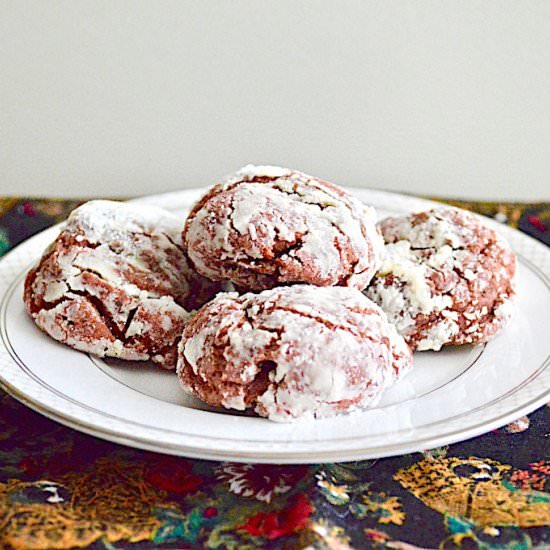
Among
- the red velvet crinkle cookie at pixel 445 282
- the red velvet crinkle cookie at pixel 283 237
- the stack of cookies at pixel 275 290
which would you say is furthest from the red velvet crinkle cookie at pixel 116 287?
the red velvet crinkle cookie at pixel 445 282

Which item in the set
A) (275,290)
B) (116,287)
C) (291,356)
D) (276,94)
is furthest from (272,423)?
(276,94)

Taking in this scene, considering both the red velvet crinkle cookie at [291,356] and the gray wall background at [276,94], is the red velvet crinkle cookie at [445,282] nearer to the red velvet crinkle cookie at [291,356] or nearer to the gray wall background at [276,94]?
the red velvet crinkle cookie at [291,356]

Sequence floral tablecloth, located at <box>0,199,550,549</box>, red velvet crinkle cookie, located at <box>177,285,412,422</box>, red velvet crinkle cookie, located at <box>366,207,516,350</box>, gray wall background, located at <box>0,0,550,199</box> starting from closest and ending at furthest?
floral tablecloth, located at <box>0,199,550,549</box> → red velvet crinkle cookie, located at <box>177,285,412,422</box> → red velvet crinkle cookie, located at <box>366,207,516,350</box> → gray wall background, located at <box>0,0,550,199</box>

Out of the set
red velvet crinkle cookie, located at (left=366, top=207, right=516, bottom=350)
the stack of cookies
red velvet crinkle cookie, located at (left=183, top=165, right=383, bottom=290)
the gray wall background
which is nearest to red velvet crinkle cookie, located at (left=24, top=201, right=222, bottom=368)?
the stack of cookies

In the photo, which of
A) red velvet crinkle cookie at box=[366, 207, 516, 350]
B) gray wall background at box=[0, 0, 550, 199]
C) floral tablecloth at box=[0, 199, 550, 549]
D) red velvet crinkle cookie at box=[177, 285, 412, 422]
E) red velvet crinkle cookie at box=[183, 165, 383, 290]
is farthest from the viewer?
gray wall background at box=[0, 0, 550, 199]

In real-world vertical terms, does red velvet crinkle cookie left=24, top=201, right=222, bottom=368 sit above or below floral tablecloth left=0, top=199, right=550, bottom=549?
above

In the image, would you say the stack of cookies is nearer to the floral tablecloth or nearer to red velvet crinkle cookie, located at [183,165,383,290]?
red velvet crinkle cookie, located at [183,165,383,290]

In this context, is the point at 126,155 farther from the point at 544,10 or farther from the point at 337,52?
the point at 544,10
